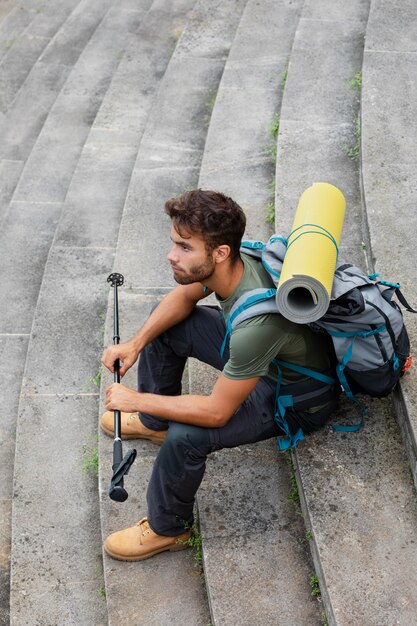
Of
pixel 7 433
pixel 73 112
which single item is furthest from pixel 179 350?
pixel 73 112

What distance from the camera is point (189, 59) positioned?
789 cm

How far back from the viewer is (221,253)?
11.6 feet

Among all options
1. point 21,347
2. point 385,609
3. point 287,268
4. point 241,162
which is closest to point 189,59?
point 241,162

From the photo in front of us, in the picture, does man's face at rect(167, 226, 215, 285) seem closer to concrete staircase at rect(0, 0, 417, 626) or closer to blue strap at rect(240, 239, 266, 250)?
blue strap at rect(240, 239, 266, 250)

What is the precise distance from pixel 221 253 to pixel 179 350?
739mm

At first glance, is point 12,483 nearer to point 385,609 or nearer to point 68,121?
point 385,609

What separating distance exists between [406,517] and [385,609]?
46 centimetres

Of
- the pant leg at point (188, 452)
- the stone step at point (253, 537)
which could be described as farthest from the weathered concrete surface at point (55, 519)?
the stone step at point (253, 537)

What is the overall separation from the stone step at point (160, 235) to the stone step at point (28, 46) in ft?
5.28

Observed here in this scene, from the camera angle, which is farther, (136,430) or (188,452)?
(136,430)

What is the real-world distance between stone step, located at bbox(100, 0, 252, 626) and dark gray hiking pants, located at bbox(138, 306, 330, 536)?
0.26 meters

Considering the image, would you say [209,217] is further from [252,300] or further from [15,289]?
[15,289]

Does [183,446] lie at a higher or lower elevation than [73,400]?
higher

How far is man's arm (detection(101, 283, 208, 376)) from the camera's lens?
3.97 m
